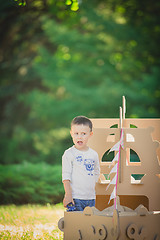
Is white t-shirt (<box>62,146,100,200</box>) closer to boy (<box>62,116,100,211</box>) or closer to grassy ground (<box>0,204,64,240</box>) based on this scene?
boy (<box>62,116,100,211</box>)

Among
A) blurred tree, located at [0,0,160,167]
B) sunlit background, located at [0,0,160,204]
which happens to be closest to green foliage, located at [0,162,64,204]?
sunlit background, located at [0,0,160,204]

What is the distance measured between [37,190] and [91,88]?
8.17 meters

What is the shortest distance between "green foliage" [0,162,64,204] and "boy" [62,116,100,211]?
100 inches

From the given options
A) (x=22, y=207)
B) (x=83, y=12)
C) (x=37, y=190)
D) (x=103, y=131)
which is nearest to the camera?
(x=103, y=131)

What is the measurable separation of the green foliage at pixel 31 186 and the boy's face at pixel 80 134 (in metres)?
2.59

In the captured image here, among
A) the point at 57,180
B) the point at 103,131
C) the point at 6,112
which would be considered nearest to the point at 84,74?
the point at 6,112

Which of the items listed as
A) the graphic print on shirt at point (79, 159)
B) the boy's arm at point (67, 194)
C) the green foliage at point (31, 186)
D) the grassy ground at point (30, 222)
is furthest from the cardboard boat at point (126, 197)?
the green foliage at point (31, 186)

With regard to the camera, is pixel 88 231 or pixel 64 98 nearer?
pixel 88 231

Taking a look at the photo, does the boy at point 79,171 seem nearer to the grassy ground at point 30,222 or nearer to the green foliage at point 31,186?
the grassy ground at point 30,222

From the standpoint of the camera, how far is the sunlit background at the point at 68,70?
506 inches

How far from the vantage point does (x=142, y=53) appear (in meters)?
13.3

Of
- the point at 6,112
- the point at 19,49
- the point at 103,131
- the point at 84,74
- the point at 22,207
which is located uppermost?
the point at 19,49

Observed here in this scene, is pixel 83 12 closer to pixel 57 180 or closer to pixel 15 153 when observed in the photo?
pixel 15 153

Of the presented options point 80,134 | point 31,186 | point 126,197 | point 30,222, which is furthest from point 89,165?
point 31,186
